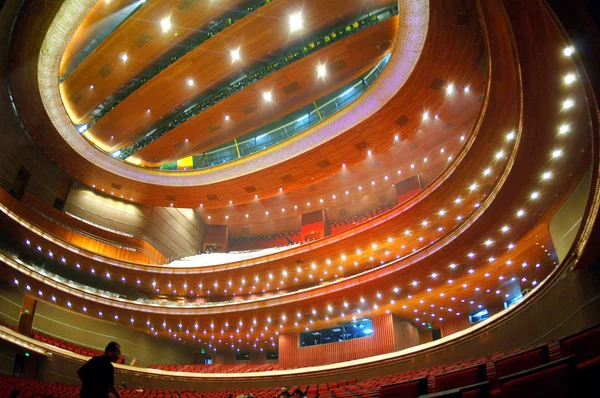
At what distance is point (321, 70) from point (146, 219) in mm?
11883

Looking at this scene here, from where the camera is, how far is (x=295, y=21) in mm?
13352

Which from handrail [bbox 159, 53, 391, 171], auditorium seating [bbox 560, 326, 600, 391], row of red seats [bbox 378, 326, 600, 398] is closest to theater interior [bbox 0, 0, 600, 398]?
handrail [bbox 159, 53, 391, 171]

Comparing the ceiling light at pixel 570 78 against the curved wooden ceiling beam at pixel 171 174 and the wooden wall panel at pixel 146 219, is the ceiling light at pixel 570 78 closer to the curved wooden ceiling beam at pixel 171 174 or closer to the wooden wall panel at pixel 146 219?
the curved wooden ceiling beam at pixel 171 174

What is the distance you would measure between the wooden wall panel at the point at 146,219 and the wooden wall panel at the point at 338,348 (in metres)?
8.08

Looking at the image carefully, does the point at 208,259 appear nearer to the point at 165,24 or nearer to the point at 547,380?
the point at 165,24

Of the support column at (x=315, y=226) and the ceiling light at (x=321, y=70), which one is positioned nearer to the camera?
the ceiling light at (x=321, y=70)

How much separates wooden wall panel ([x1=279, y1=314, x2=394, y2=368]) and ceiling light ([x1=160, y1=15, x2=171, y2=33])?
43.7ft

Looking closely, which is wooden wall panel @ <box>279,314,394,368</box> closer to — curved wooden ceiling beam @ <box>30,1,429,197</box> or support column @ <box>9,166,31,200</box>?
curved wooden ceiling beam @ <box>30,1,429,197</box>

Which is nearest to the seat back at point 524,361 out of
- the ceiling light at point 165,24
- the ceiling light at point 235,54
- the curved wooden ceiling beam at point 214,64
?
the curved wooden ceiling beam at point 214,64

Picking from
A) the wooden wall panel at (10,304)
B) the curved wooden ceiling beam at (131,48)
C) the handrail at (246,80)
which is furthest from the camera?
the wooden wall panel at (10,304)

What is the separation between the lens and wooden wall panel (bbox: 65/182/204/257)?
59.6 ft

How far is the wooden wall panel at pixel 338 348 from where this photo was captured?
14812mm

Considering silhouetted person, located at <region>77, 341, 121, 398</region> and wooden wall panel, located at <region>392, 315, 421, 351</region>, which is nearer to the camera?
silhouetted person, located at <region>77, 341, 121, 398</region>

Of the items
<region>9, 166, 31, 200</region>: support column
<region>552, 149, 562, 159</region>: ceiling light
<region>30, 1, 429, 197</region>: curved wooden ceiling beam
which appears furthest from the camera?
<region>9, 166, 31, 200</region>: support column
